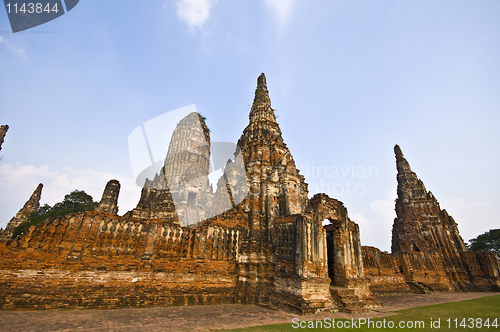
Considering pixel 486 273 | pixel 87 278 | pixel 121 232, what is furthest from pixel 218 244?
pixel 486 273

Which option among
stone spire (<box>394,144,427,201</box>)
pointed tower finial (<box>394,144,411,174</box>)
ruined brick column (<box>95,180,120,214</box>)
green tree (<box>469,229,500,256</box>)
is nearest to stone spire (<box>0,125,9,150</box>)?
ruined brick column (<box>95,180,120,214</box>)

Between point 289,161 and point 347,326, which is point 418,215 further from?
point 347,326

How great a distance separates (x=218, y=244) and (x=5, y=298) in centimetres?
735

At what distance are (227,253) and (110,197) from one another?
1225cm

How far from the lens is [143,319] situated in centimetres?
716

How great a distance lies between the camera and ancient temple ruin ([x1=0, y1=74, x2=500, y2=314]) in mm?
7844

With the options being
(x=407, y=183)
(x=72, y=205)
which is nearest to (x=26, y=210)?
(x=72, y=205)

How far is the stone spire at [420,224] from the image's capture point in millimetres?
27523

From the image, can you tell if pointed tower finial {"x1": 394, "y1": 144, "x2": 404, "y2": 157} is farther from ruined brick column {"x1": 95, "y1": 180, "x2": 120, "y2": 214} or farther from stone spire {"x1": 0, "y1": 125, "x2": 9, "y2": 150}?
stone spire {"x1": 0, "y1": 125, "x2": 9, "y2": 150}

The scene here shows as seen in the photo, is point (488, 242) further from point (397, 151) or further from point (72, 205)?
point (72, 205)

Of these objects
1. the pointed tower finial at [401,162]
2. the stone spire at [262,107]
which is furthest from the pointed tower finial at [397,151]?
the stone spire at [262,107]

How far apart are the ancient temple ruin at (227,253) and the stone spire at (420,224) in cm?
1090

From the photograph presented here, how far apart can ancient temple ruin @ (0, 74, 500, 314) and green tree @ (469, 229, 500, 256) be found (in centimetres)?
3579

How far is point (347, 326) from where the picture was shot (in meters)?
7.21
